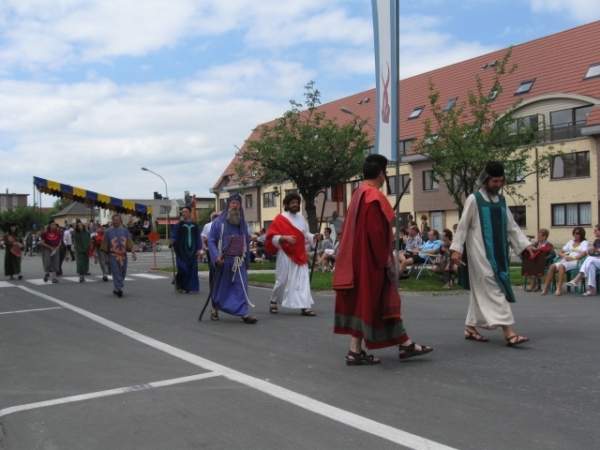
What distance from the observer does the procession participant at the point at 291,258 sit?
10.8 meters

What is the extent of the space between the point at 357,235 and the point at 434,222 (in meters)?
40.7

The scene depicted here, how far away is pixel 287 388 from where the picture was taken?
5.68m

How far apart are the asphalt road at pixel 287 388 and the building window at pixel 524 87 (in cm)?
3347

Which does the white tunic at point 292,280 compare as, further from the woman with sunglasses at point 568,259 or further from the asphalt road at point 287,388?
the woman with sunglasses at point 568,259

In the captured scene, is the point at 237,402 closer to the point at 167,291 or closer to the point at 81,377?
the point at 81,377

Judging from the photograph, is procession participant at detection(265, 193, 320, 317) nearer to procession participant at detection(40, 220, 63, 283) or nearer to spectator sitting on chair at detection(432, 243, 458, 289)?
spectator sitting on chair at detection(432, 243, 458, 289)

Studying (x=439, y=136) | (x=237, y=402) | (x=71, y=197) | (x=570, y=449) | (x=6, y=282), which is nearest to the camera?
(x=570, y=449)

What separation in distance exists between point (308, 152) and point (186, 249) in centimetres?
1037

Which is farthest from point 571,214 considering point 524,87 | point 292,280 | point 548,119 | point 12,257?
point 292,280

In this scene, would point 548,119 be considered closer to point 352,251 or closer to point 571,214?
point 571,214

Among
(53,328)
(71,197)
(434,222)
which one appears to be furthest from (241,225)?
(434,222)

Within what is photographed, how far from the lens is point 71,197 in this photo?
30.1m

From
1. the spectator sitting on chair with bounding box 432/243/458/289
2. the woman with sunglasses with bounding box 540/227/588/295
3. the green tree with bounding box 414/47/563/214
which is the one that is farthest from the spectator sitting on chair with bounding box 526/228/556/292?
the green tree with bounding box 414/47/563/214

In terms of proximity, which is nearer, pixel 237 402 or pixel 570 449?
pixel 570 449
